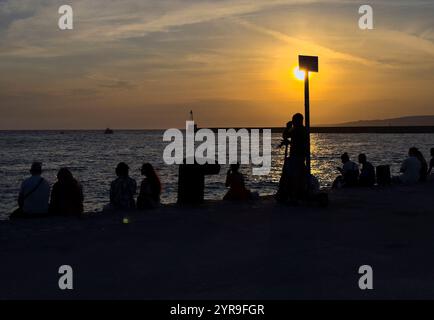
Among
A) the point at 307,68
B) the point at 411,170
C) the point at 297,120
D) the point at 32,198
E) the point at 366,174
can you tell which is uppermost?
the point at 307,68

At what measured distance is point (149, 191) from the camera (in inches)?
461

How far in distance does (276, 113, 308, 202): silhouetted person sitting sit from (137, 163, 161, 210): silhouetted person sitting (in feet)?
9.19

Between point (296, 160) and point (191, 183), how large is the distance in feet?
7.91

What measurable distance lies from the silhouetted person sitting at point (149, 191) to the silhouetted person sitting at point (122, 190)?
0.66 ft

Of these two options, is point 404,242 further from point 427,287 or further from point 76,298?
point 76,298

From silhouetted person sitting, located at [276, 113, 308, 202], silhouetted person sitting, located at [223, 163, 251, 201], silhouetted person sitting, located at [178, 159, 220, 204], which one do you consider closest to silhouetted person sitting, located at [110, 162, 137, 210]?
silhouetted person sitting, located at [178, 159, 220, 204]

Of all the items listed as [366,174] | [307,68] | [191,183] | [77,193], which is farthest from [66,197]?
[366,174]

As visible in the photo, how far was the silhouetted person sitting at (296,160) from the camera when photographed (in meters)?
11.5

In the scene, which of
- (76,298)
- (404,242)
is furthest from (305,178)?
(76,298)

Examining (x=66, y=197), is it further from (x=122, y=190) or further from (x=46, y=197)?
(x=122, y=190)

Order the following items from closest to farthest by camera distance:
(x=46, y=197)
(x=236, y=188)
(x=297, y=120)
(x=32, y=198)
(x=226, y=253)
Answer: (x=226, y=253) → (x=32, y=198) → (x=46, y=197) → (x=297, y=120) → (x=236, y=188)
